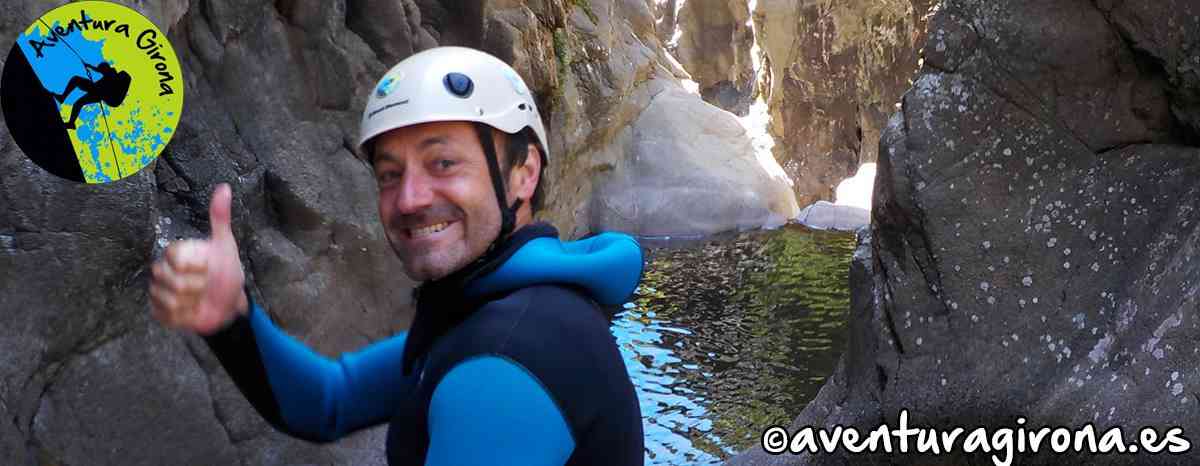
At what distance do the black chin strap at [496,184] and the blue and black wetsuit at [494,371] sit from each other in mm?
35

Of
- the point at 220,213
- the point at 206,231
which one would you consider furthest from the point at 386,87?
the point at 206,231

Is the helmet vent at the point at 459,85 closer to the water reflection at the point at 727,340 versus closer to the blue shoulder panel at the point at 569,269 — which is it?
the blue shoulder panel at the point at 569,269

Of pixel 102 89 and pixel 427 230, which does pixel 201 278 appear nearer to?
pixel 427 230

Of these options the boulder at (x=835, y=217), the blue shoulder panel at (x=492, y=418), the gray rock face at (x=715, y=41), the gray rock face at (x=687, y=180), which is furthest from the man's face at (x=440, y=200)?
the gray rock face at (x=715, y=41)

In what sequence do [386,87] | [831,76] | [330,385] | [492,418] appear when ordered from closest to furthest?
[492,418], [386,87], [330,385], [831,76]

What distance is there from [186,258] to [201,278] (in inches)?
1.4

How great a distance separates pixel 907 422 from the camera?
527 centimetres

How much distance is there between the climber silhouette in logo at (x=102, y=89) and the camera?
3.94 m

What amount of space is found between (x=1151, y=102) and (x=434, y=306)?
13.8 ft

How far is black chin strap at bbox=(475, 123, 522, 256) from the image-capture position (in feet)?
5.72

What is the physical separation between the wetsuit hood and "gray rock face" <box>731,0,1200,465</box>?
342 centimetres

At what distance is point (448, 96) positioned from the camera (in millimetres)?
1723

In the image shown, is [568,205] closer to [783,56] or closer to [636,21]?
[636,21]

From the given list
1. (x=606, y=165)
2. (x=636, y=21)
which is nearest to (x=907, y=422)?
(x=606, y=165)
